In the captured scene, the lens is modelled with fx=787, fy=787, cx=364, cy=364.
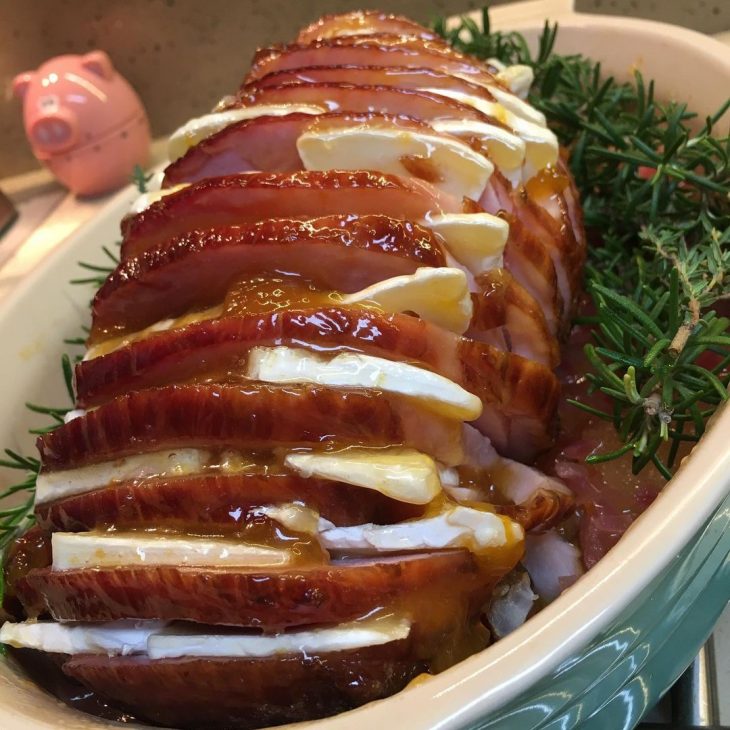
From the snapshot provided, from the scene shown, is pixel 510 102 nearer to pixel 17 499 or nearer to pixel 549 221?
pixel 549 221

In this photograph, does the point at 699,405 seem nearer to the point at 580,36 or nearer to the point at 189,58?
the point at 580,36

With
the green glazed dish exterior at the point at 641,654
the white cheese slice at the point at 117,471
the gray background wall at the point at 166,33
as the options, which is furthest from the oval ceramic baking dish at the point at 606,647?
the gray background wall at the point at 166,33

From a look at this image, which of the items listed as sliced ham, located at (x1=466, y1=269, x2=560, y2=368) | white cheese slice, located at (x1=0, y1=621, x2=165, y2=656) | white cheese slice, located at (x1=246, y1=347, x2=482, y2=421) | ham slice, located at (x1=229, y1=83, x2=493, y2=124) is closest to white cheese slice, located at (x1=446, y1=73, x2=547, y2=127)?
ham slice, located at (x1=229, y1=83, x2=493, y2=124)

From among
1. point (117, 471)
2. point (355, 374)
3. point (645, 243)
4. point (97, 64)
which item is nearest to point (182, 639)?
point (117, 471)

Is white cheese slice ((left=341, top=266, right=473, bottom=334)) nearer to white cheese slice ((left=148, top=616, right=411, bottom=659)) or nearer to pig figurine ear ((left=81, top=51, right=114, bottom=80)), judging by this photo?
white cheese slice ((left=148, top=616, right=411, bottom=659))

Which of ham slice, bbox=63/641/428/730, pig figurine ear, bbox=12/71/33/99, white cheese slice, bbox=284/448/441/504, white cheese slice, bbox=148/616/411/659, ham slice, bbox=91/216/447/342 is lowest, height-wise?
ham slice, bbox=63/641/428/730

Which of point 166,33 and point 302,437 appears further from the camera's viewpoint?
point 166,33
